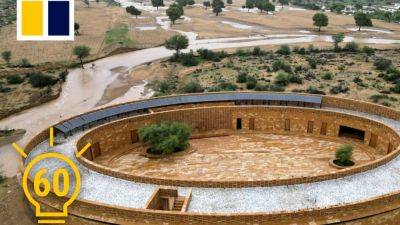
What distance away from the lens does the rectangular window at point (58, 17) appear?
878 inches

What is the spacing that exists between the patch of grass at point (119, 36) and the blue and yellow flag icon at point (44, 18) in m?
54.2

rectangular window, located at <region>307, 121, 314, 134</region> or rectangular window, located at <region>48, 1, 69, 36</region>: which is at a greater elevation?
rectangular window, located at <region>48, 1, 69, 36</region>

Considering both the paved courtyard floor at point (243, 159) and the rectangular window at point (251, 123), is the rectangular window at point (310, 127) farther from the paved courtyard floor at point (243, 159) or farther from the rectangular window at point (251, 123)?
the rectangular window at point (251, 123)

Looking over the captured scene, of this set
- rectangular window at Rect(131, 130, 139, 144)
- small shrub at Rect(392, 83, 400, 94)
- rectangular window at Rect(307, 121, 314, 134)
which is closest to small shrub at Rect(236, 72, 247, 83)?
small shrub at Rect(392, 83, 400, 94)

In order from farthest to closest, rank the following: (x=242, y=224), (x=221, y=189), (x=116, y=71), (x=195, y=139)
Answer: (x=116, y=71) → (x=195, y=139) → (x=221, y=189) → (x=242, y=224)

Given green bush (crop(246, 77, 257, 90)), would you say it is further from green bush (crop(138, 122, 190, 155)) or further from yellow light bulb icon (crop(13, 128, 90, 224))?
yellow light bulb icon (crop(13, 128, 90, 224))

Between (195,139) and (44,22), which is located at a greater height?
(44,22)

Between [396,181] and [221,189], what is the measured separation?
8871 mm

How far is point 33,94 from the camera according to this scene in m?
47.9

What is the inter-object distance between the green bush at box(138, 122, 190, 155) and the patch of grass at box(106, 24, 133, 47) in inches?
2037

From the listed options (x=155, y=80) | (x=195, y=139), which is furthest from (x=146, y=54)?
(x=195, y=139)

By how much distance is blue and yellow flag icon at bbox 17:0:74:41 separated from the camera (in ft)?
72.5

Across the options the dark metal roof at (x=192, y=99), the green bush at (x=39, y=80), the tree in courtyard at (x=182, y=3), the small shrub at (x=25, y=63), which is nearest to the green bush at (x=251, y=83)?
the dark metal roof at (x=192, y=99)

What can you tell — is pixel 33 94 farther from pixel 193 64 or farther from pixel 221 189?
pixel 221 189
